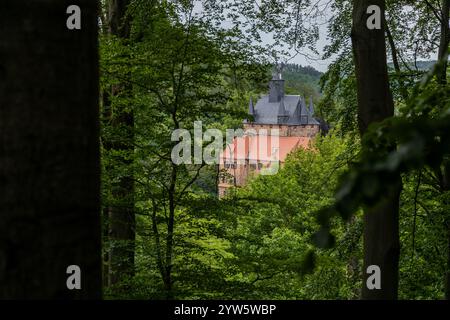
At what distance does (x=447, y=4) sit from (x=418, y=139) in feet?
29.1

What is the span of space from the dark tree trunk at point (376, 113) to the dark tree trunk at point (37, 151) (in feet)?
11.3

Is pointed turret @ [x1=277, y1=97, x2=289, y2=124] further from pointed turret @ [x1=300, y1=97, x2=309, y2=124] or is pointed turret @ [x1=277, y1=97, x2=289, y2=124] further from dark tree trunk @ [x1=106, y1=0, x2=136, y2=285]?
dark tree trunk @ [x1=106, y1=0, x2=136, y2=285]

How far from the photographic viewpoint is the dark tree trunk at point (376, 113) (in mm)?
4551

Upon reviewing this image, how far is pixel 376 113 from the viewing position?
4.55m

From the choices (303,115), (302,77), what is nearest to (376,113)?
(303,115)

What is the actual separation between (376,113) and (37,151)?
3.60 meters

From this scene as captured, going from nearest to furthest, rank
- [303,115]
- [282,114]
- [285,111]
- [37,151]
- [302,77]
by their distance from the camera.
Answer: [37,151]
[282,114]
[285,111]
[303,115]
[302,77]

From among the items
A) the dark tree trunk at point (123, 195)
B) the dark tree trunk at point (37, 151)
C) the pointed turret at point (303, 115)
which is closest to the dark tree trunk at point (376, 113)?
the dark tree trunk at point (123, 195)

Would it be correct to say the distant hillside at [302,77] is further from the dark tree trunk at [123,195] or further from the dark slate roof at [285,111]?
the dark slate roof at [285,111]

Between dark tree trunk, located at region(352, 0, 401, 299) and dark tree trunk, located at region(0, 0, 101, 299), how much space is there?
345cm

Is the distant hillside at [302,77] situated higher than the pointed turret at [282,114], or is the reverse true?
the pointed turret at [282,114]

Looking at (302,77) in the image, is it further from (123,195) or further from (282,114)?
(123,195)

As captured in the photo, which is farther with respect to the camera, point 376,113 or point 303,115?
point 303,115
